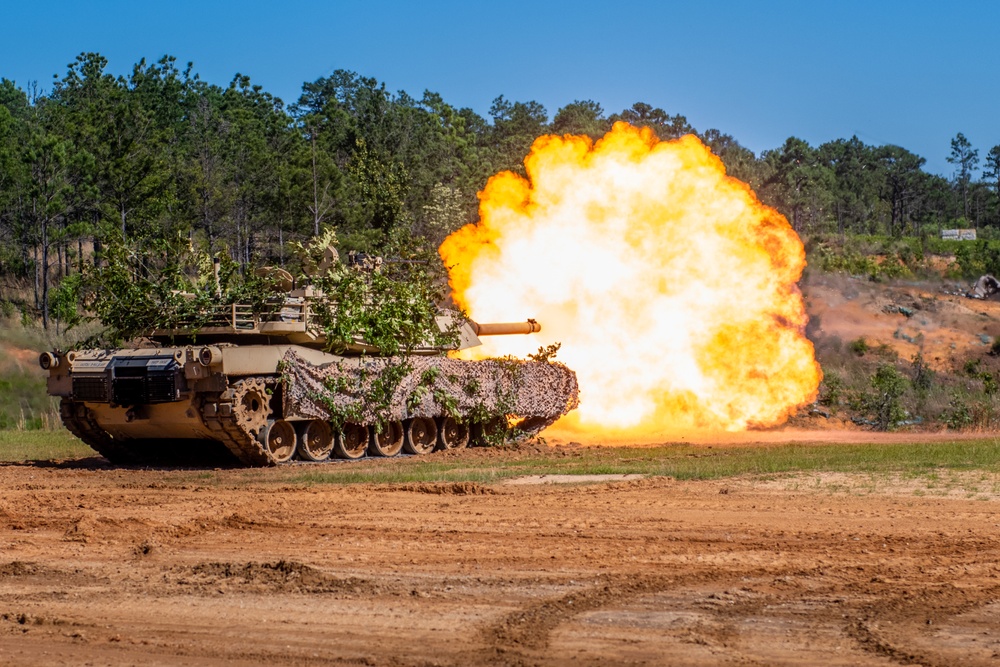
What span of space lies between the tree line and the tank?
10194 mm

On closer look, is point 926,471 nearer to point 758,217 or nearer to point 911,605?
point 911,605

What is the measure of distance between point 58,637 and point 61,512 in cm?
638

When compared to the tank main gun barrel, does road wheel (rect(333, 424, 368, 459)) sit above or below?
below

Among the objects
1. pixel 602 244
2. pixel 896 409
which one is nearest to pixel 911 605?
pixel 602 244

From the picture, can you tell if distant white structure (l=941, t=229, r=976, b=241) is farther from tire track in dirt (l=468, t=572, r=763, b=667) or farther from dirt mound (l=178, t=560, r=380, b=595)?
dirt mound (l=178, t=560, r=380, b=595)

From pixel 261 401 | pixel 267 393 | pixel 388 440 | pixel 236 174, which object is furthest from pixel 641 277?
pixel 236 174

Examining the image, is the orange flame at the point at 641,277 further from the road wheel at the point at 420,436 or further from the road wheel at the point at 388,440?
the road wheel at the point at 388,440

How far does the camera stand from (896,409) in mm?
29406

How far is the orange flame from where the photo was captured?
26.1m

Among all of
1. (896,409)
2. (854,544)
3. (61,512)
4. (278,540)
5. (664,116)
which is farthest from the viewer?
(664,116)

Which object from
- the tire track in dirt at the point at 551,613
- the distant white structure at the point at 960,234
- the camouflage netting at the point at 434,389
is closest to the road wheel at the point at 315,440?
the camouflage netting at the point at 434,389

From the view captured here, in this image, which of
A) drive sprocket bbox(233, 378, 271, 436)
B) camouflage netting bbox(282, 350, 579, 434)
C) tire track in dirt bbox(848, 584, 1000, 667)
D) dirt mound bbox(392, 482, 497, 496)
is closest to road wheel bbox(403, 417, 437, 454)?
camouflage netting bbox(282, 350, 579, 434)

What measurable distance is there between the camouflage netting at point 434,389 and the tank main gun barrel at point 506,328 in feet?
2.28

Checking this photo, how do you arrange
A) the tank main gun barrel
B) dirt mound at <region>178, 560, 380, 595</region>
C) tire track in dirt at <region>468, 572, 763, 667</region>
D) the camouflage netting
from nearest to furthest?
1. tire track in dirt at <region>468, 572, 763, 667</region>
2. dirt mound at <region>178, 560, 380, 595</region>
3. the camouflage netting
4. the tank main gun barrel
